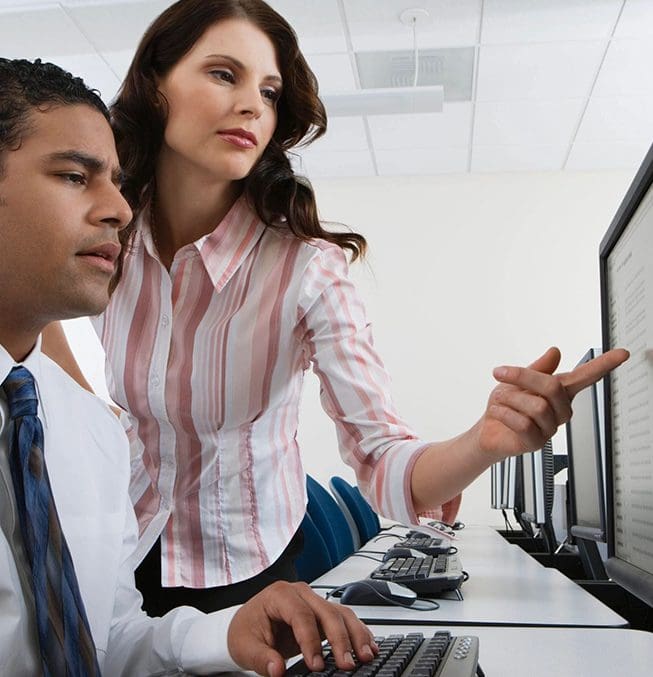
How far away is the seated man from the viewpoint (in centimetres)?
75

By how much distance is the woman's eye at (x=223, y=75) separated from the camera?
135 centimetres

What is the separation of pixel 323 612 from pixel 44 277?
52cm

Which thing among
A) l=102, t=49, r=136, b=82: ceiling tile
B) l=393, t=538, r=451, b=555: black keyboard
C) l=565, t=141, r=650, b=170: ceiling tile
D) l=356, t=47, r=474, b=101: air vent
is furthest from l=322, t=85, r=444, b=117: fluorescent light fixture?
l=393, t=538, r=451, b=555: black keyboard

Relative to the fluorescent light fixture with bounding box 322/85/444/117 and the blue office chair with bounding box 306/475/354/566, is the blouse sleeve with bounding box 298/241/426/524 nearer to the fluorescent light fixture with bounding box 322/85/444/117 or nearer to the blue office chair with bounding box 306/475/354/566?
the blue office chair with bounding box 306/475/354/566

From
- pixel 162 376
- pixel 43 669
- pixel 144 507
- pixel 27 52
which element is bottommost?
pixel 43 669

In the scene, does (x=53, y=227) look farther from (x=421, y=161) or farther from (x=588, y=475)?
(x=421, y=161)

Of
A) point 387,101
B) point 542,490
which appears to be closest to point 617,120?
point 387,101

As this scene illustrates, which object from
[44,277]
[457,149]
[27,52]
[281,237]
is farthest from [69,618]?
[457,149]

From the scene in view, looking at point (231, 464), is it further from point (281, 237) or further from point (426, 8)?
point (426, 8)

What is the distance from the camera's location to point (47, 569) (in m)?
0.74

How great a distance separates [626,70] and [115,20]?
109 inches

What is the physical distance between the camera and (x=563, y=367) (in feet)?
19.2

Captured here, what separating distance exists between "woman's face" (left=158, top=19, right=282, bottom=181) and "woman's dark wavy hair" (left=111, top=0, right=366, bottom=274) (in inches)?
0.9

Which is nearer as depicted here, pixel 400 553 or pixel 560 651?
pixel 560 651
